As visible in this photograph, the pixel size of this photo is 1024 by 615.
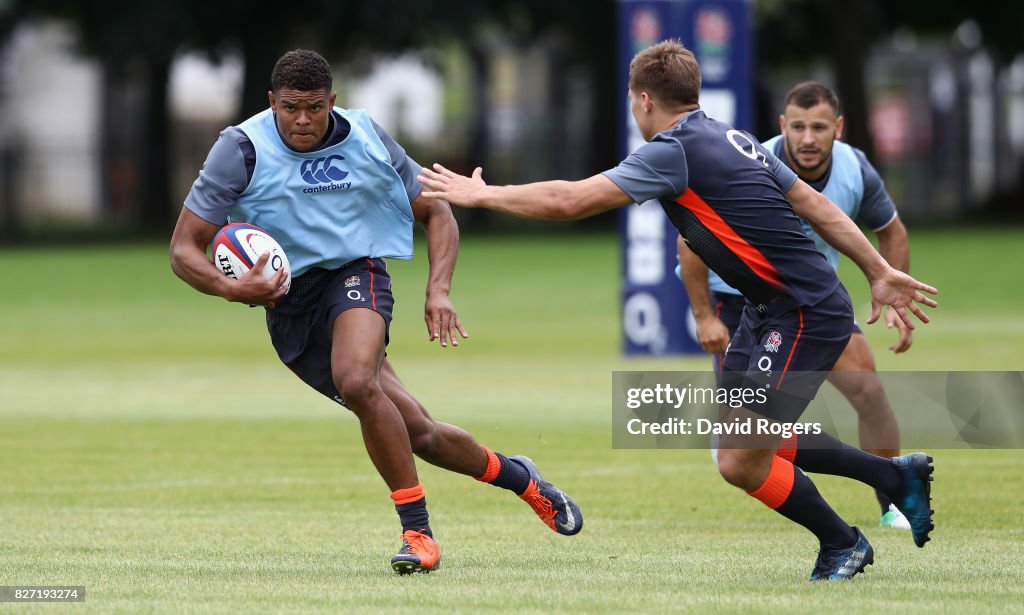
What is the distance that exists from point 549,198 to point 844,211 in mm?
2592

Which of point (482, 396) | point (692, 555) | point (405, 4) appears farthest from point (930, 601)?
point (405, 4)

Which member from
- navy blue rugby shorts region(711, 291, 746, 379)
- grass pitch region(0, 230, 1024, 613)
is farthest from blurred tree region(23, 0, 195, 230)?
navy blue rugby shorts region(711, 291, 746, 379)

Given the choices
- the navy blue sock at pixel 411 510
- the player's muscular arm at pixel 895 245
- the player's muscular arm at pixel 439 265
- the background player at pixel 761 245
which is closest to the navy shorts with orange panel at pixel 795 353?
the background player at pixel 761 245

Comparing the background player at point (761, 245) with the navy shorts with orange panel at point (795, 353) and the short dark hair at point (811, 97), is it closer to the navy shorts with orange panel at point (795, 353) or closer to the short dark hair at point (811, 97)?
the navy shorts with orange panel at point (795, 353)

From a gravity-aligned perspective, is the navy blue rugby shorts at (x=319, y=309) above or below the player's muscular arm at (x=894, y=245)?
below

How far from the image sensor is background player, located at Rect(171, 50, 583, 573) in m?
7.53

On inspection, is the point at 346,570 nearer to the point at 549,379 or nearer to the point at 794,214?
the point at 794,214

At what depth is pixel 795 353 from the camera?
7.24 m

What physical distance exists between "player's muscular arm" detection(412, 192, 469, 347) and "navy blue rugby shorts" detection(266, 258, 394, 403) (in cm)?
20

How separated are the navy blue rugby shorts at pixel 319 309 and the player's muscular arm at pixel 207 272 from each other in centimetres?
27

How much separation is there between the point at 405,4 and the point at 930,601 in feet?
93.2

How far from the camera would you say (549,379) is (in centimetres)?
1686

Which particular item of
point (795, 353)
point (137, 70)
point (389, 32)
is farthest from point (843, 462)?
point (137, 70)

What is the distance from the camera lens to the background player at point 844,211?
29.1 ft
